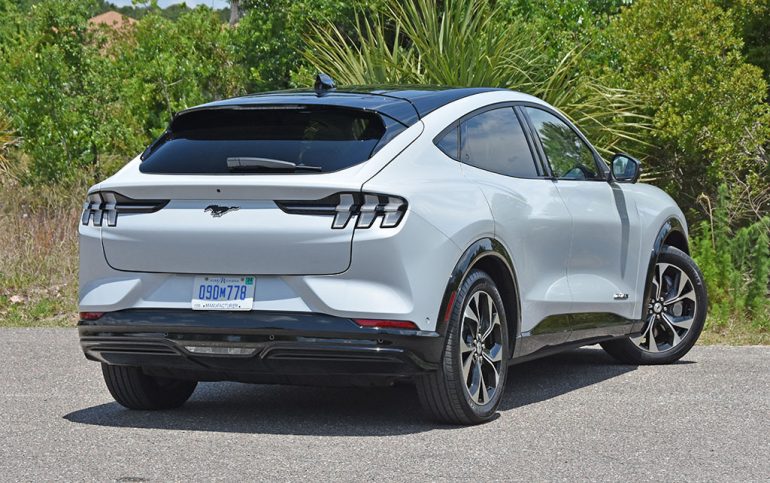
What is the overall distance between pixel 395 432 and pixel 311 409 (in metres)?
0.92

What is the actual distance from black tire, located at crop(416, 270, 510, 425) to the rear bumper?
0.44 feet

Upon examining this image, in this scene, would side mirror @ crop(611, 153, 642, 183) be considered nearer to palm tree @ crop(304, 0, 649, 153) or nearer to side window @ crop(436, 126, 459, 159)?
side window @ crop(436, 126, 459, 159)

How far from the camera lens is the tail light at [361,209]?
6.39 metres

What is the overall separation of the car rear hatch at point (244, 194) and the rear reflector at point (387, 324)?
0.27 metres

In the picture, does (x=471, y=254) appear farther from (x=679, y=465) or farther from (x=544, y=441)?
(x=679, y=465)

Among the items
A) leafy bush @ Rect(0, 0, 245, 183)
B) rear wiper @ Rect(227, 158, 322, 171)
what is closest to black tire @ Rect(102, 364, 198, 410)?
rear wiper @ Rect(227, 158, 322, 171)

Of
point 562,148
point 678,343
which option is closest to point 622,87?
point 678,343

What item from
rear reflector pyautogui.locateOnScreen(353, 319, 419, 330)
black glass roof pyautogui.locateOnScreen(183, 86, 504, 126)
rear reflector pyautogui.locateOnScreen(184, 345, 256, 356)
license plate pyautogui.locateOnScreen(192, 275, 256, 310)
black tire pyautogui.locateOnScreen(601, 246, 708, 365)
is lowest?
black tire pyautogui.locateOnScreen(601, 246, 708, 365)

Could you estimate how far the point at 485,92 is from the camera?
788 centimetres

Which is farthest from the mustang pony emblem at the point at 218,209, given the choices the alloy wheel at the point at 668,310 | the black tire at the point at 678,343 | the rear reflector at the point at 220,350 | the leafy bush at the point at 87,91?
the leafy bush at the point at 87,91

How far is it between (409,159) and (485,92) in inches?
50.8

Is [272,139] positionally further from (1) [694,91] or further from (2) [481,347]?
(1) [694,91]

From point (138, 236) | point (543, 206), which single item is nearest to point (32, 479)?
point (138, 236)

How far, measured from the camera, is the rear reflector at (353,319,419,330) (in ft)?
21.0
